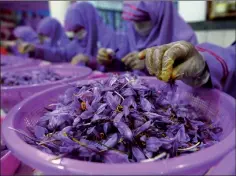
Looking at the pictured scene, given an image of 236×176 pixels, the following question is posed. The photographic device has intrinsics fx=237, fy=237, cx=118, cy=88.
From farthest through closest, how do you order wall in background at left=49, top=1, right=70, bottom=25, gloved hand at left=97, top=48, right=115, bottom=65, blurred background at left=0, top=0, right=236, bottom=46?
wall in background at left=49, top=1, right=70, bottom=25, blurred background at left=0, top=0, right=236, bottom=46, gloved hand at left=97, top=48, right=115, bottom=65

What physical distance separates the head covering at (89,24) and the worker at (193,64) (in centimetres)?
102

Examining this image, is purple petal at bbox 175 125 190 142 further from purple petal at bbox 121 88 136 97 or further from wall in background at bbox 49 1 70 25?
wall in background at bbox 49 1 70 25

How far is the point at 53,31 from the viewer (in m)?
2.03

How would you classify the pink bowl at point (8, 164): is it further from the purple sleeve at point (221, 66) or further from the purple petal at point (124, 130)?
the purple sleeve at point (221, 66)

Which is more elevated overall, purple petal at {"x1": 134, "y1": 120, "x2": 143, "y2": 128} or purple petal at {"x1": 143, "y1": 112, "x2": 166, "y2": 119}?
purple petal at {"x1": 143, "y1": 112, "x2": 166, "y2": 119}

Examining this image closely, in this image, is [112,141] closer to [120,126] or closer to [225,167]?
[120,126]

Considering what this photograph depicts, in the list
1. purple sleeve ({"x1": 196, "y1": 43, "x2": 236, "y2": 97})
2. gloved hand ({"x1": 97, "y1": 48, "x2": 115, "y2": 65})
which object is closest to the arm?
gloved hand ({"x1": 97, "y1": 48, "x2": 115, "y2": 65})

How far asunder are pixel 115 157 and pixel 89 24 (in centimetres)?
133

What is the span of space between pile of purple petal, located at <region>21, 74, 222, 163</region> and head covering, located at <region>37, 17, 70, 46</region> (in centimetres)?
165

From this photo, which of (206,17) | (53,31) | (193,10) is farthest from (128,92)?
(53,31)

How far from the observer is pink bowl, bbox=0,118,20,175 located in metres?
0.37

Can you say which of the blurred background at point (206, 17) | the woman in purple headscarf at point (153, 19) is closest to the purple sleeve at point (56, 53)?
the blurred background at point (206, 17)

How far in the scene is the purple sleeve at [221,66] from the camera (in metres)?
0.47

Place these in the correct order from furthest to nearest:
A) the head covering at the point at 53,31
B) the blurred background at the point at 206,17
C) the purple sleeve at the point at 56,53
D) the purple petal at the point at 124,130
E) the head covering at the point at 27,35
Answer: the head covering at the point at 27,35
the head covering at the point at 53,31
the purple sleeve at the point at 56,53
the blurred background at the point at 206,17
the purple petal at the point at 124,130
